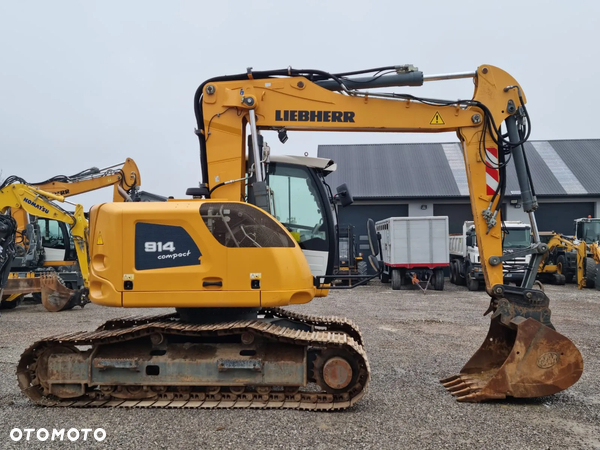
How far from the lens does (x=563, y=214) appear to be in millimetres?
30906

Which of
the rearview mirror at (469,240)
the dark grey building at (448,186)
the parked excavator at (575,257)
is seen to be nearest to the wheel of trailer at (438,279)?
the rearview mirror at (469,240)

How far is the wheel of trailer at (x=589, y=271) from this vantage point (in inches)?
806

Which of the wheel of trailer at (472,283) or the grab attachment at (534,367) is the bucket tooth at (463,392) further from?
the wheel of trailer at (472,283)

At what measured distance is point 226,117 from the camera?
644 centimetres

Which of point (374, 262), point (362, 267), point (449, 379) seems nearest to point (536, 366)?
point (449, 379)

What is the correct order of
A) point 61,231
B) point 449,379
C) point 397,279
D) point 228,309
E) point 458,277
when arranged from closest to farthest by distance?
point 228,309 < point 449,379 < point 61,231 < point 397,279 < point 458,277

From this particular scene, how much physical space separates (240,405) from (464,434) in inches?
86.2

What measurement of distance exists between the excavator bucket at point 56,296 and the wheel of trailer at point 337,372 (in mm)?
11027

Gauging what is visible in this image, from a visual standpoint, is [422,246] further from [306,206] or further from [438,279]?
[306,206]

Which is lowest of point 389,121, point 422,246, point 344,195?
point 422,246

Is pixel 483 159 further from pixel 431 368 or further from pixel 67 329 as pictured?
pixel 67 329

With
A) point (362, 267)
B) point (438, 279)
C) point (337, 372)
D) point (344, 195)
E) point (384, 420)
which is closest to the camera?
point (384, 420)

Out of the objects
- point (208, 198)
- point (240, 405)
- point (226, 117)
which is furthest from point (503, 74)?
point (240, 405)

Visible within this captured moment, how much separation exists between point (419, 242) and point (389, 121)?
1466 centimetres
